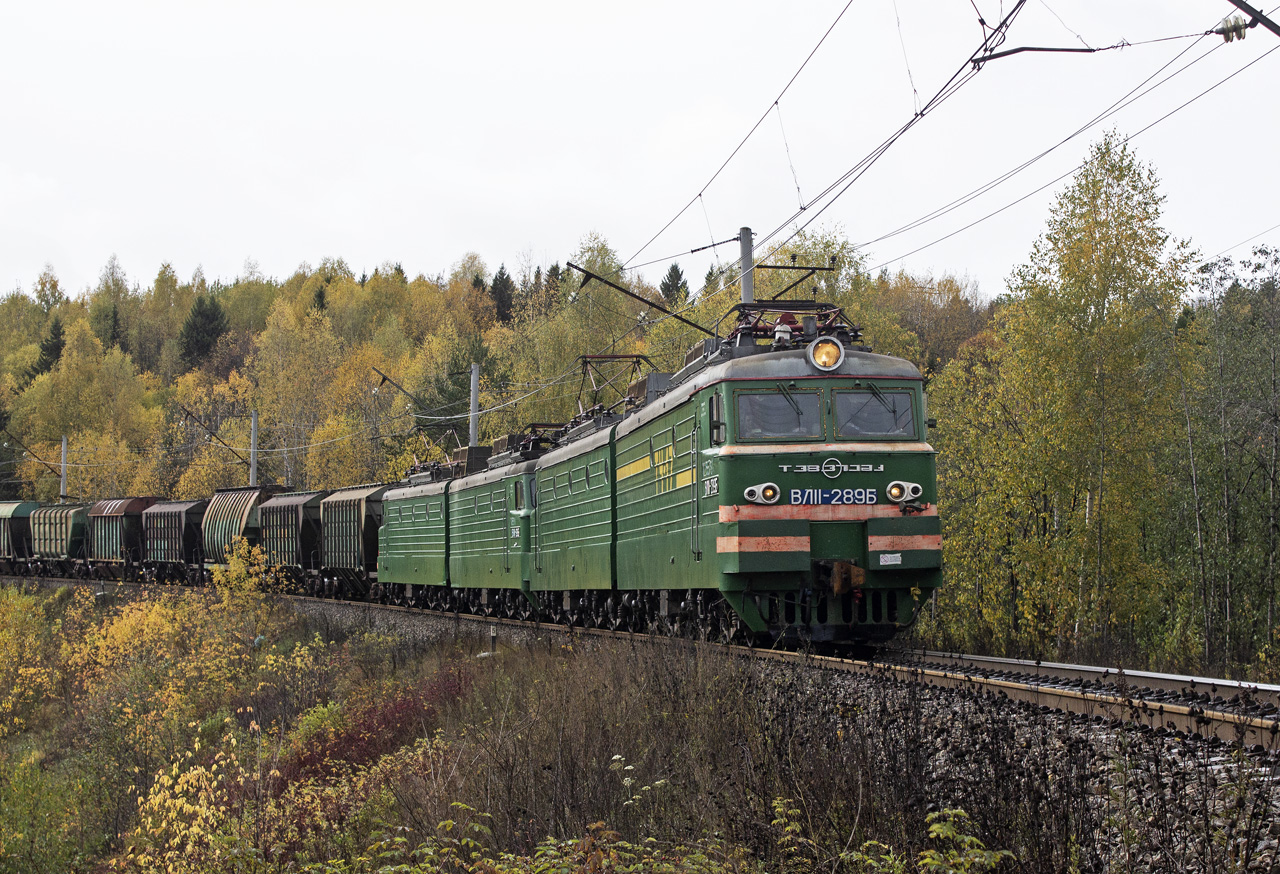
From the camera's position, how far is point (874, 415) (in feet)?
40.9

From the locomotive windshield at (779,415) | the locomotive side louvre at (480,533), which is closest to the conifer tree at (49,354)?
the locomotive side louvre at (480,533)

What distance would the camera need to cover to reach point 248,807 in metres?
11.6

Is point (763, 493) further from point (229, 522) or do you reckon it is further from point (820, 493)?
point (229, 522)

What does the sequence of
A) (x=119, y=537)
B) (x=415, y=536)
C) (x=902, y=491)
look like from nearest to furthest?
Answer: (x=902, y=491) < (x=415, y=536) < (x=119, y=537)

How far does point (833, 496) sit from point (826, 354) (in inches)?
60.5

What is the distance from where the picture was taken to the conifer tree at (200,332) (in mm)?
87125

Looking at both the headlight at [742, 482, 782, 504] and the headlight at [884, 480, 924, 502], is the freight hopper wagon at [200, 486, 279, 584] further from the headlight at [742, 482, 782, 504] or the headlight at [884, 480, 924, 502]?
the headlight at [884, 480, 924, 502]

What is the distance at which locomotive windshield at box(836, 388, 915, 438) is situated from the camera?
40.5 feet

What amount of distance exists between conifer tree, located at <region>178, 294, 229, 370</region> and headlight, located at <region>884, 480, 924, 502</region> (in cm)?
8249

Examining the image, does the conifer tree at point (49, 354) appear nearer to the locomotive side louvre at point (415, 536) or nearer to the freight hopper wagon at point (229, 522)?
the freight hopper wagon at point (229, 522)

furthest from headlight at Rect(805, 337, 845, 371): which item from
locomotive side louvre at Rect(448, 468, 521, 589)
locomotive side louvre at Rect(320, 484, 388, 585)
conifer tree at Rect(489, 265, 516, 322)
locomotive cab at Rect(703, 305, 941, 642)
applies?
conifer tree at Rect(489, 265, 516, 322)

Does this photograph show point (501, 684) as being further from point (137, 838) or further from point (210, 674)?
point (210, 674)

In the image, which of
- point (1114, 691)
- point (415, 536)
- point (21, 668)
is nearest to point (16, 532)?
point (21, 668)

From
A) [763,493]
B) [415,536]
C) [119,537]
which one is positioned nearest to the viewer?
[763,493]
